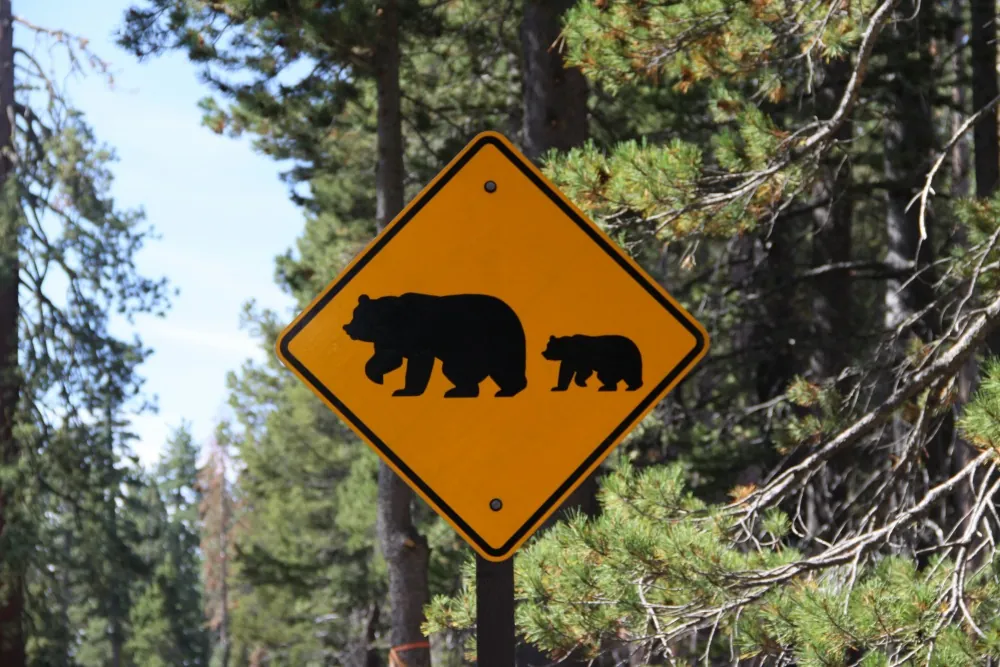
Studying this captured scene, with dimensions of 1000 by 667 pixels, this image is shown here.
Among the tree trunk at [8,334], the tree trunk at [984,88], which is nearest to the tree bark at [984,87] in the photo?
the tree trunk at [984,88]

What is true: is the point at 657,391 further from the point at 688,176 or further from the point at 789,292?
the point at 789,292

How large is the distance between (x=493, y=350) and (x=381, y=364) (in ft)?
1.01

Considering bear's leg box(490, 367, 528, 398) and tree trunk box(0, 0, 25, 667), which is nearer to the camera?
bear's leg box(490, 367, 528, 398)

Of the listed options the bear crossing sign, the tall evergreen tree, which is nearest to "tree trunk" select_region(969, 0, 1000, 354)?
the bear crossing sign

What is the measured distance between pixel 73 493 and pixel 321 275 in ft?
26.5

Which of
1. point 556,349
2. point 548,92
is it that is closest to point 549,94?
point 548,92

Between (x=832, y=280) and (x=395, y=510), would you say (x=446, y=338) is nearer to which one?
(x=395, y=510)

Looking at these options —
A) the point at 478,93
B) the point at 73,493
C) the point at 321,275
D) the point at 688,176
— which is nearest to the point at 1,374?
the point at 73,493

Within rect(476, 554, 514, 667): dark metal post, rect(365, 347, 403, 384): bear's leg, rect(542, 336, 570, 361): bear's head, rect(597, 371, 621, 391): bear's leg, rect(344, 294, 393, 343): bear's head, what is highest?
rect(344, 294, 393, 343): bear's head

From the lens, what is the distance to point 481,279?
343 cm

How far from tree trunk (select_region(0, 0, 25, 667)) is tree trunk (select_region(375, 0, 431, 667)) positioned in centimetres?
1017

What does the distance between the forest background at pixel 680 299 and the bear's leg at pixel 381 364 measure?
2365 mm

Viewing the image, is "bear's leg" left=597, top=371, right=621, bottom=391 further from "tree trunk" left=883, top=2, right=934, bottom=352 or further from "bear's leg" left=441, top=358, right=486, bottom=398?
"tree trunk" left=883, top=2, right=934, bottom=352

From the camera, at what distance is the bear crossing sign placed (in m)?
3.33
